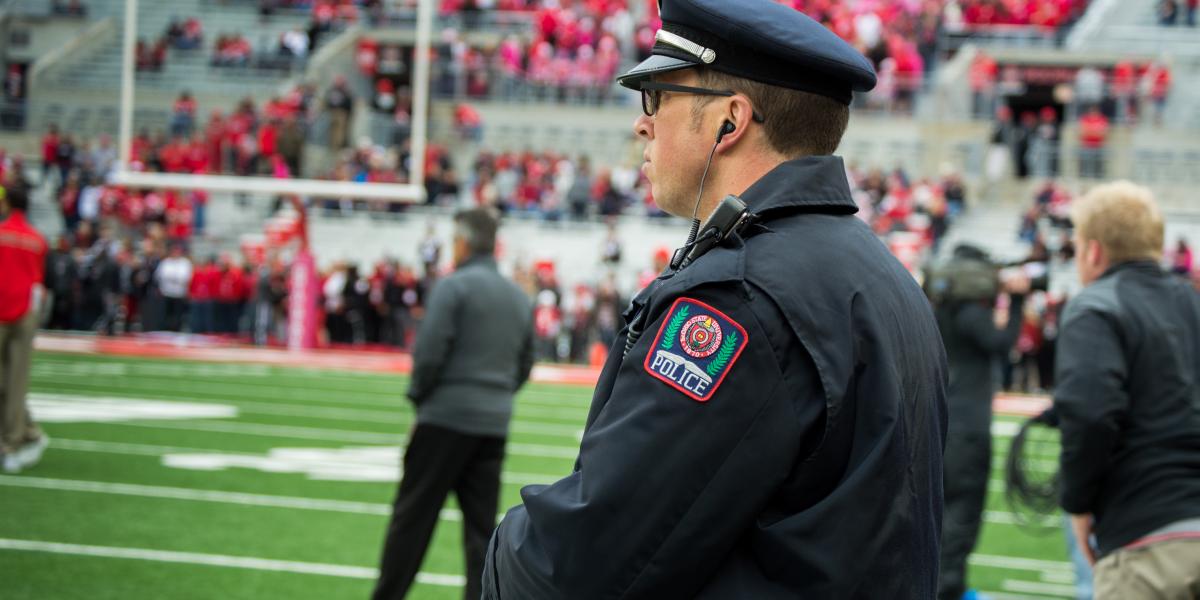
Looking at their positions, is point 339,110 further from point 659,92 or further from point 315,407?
point 659,92

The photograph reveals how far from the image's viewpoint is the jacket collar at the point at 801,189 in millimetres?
2188

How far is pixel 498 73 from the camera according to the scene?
112 feet

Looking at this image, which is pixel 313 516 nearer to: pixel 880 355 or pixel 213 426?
pixel 213 426

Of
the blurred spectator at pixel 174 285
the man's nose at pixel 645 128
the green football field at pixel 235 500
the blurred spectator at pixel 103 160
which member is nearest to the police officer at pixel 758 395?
the man's nose at pixel 645 128

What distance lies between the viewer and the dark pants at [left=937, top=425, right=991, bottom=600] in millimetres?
6867

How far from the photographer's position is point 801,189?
2209mm

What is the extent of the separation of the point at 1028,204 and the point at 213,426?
20708mm

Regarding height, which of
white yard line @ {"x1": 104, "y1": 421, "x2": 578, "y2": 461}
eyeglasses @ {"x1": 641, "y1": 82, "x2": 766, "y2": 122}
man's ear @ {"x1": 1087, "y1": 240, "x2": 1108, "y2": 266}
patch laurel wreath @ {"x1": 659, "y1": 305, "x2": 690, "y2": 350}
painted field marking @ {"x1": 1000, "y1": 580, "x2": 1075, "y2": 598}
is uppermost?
eyeglasses @ {"x1": 641, "y1": 82, "x2": 766, "y2": 122}

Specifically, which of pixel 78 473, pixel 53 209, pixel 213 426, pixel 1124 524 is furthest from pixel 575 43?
pixel 1124 524

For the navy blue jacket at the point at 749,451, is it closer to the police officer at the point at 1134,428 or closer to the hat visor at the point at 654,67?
the hat visor at the point at 654,67

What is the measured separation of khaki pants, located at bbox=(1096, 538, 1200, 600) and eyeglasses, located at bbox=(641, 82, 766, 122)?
2.36 metres

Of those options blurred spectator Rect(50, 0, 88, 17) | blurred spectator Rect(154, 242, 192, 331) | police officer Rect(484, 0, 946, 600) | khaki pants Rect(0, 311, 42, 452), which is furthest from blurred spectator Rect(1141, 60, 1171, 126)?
police officer Rect(484, 0, 946, 600)

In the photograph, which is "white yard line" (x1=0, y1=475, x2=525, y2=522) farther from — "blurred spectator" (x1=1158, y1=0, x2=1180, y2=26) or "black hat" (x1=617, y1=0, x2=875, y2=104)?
"blurred spectator" (x1=1158, y1=0, x2=1180, y2=26)

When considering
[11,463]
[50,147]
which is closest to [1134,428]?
[11,463]
